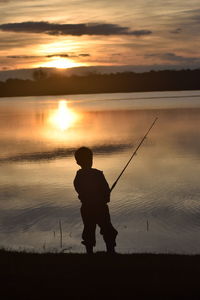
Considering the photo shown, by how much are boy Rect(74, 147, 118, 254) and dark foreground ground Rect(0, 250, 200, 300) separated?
0.47m

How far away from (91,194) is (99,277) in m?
1.31

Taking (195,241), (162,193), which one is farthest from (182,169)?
(195,241)

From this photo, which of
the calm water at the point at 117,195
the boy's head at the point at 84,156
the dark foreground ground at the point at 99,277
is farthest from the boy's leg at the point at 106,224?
the calm water at the point at 117,195

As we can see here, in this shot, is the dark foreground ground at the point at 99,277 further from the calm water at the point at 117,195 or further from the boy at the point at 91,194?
the calm water at the point at 117,195

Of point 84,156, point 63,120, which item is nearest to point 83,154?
point 84,156

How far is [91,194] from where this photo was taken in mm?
7438

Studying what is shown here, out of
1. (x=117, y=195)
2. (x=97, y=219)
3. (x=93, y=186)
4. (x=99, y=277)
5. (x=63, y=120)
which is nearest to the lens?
(x=99, y=277)

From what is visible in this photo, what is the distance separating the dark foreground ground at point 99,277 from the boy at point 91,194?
1.56ft

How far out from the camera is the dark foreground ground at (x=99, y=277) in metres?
6.19

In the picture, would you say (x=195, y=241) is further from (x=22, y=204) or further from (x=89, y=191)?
Answer: (x=22, y=204)

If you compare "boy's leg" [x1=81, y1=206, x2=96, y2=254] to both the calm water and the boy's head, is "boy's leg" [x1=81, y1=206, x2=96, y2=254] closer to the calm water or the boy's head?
the boy's head

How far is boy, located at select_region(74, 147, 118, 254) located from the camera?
24.0 feet

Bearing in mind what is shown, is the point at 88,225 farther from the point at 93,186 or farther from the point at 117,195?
the point at 117,195

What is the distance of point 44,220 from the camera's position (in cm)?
1426
